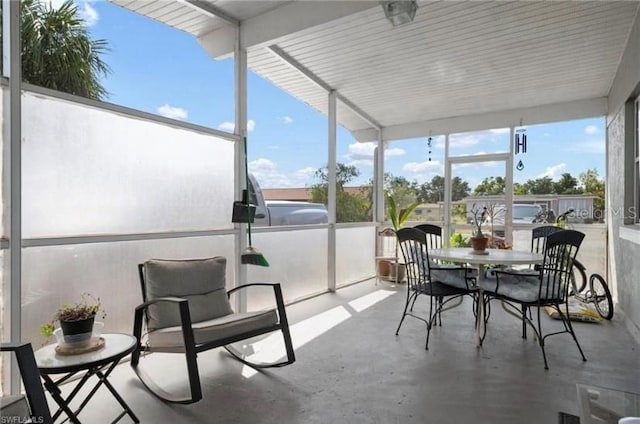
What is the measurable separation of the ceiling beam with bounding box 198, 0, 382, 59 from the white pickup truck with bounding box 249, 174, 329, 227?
1.36 metres

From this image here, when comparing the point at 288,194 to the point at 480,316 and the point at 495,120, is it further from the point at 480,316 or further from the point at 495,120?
the point at 495,120

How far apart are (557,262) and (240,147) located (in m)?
3.03

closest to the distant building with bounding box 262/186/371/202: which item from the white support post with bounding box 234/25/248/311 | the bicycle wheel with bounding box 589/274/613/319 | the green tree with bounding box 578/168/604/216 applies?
the white support post with bounding box 234/25/248/311

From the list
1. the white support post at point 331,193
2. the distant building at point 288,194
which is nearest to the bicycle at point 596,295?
the white support post at point 331,193

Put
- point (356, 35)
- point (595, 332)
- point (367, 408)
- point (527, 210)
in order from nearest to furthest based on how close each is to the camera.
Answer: point (367, 408)
point (595, 332)
point (356, 35)
point (527, 210)

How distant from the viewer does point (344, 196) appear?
599 cm

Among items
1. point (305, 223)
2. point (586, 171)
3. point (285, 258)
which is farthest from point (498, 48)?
point (285, 258)

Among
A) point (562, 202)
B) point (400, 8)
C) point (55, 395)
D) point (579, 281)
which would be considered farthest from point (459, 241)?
point (55, 395)

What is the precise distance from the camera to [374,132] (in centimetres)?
700

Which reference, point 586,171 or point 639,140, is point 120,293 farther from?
point 586,171

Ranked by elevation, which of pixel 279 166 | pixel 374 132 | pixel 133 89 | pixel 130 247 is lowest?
pixel 130 247

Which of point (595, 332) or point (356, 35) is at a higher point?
point (356, 35)

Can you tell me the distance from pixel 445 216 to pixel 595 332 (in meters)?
3.13

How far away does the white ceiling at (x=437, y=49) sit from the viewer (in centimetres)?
343
